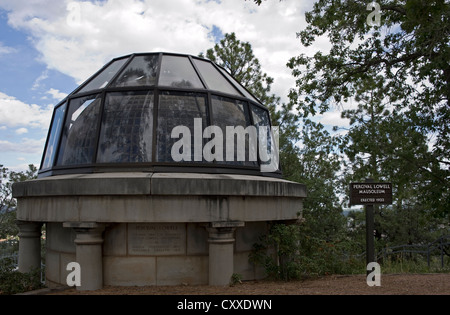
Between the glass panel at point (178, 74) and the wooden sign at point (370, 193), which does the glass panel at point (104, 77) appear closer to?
the glass panel at point (178, 74)

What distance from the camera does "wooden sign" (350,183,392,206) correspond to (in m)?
8.18

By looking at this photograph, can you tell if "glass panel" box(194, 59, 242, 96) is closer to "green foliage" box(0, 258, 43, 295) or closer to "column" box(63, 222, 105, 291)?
"column" box(63, 222, 105, 291)

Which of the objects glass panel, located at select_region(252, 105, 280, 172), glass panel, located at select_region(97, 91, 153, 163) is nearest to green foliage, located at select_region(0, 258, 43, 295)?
glass panel, located at select_region(97, 91, 153, 163)

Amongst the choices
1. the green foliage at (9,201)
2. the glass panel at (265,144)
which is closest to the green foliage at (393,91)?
the glass panel at (265,144)

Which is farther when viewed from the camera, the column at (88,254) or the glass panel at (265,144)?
the glass panel at (265,144)

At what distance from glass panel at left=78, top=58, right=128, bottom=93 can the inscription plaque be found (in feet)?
12.2

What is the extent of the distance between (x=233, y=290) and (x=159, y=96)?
4.32m

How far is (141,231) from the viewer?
7855mm

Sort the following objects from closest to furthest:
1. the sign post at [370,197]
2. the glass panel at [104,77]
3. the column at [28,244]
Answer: the sign post at [370,197] < the column at [28,244] < the glass panel at [104,77]

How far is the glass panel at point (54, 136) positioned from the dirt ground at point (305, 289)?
13.0 ft

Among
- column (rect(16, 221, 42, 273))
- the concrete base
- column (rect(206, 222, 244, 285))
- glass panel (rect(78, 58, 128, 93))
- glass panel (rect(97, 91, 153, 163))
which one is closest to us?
the concrete base

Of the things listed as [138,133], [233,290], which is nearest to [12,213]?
[138,133]

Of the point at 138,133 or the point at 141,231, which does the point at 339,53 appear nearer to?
the point at 138,133

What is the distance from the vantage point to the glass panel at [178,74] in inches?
375
